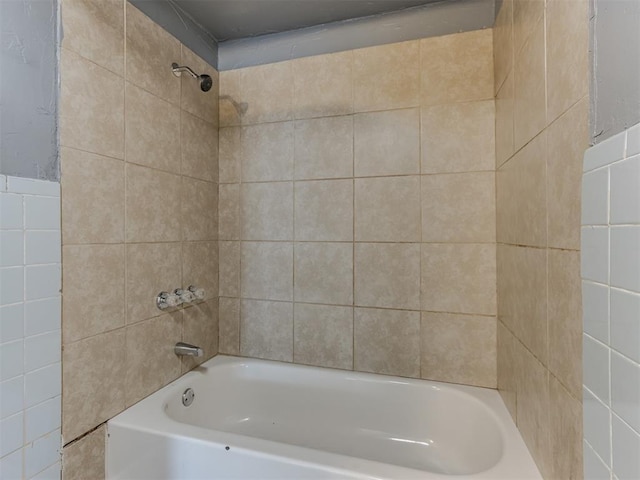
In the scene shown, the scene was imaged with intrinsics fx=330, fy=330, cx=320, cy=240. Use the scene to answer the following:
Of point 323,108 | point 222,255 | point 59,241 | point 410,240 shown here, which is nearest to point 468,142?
point 410,240

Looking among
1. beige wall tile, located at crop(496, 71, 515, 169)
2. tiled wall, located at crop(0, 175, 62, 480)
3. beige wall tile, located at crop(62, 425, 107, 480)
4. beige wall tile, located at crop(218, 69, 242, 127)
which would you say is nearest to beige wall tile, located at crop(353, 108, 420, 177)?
beige wall tile, located at crop(496, 71, 515, 169)

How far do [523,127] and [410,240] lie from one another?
68 cm

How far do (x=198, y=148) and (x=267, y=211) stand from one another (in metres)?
→ 0.48

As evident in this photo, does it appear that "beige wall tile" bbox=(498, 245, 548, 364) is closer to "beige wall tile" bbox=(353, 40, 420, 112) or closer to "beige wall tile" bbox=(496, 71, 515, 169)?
"beige wall tile" bbox=(496, 71, 515, 169)

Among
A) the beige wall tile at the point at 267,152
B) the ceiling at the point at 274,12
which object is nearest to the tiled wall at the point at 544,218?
the ceiling at the point at 274,12

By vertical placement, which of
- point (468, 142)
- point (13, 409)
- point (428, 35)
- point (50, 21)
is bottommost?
point (13, 409)

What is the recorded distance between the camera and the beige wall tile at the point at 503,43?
4.09 ft

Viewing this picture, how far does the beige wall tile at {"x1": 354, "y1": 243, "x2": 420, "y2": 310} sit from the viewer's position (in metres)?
1.60

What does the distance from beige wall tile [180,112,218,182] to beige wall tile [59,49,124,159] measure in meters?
0.36

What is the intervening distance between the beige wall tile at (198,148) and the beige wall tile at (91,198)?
1.32 ft

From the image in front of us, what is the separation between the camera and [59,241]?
1.05 meters

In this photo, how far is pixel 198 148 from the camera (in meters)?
1.73

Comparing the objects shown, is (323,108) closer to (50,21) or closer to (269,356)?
(50,21)

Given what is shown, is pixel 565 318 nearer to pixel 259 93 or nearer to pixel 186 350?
pixel 186 350
